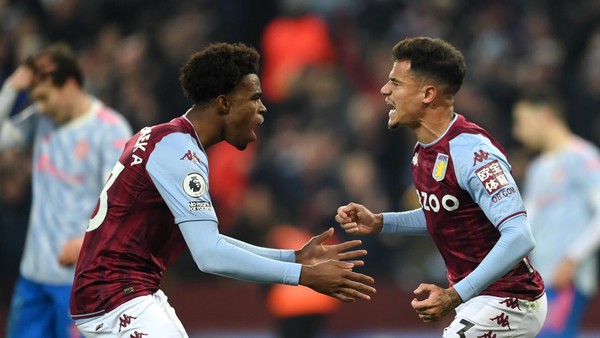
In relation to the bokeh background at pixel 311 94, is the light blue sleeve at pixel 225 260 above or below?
below

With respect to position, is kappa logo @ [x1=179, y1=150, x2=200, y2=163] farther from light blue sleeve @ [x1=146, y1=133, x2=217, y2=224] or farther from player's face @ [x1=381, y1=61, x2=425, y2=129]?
player's face @ [x1=381, y1=61, x2=425, y2=129]

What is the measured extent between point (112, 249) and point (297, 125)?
288 inches

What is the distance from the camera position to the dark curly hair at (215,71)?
219 inches

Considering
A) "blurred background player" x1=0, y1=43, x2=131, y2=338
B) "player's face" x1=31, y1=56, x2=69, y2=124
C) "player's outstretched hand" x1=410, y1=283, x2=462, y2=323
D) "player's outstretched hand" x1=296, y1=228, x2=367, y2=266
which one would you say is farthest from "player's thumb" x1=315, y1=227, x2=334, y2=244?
"player's face" x1=31, y1=56, x2=69, y2=124

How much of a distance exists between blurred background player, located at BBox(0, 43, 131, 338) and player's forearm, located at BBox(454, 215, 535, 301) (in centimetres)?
292

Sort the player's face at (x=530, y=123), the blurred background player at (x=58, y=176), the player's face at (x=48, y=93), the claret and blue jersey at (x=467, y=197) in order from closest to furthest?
the claret and blue jersey at (x=467, y=197), the blurred background player at (x=58, y=176), the player's face at (x=48, y=93), the player's face at (x=530, y=123)

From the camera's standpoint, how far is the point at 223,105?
5602mm

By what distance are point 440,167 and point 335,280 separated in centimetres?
87

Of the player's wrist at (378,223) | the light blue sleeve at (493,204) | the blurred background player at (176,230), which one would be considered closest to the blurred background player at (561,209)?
the player's wrist at (378,223)

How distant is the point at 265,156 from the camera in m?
12.5

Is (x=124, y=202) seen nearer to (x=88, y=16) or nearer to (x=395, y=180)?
(x=395, y=180)

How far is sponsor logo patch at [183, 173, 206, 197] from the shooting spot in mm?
5277

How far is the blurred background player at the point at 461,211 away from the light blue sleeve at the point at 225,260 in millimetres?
626

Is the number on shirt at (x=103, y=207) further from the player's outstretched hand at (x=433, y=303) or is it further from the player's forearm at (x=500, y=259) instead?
the player's forearm at (x=500, y=259)
